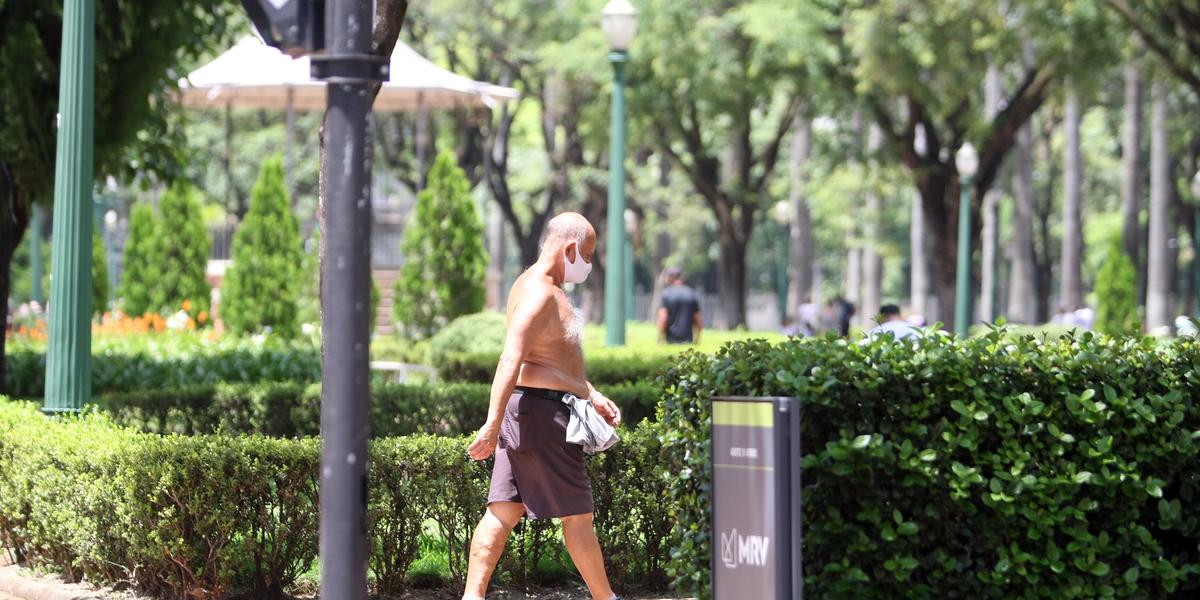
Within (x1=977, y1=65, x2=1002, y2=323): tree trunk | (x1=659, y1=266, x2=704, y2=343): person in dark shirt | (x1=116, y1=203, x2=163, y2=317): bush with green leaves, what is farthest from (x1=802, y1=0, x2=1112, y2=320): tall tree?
(x1=116, y1=203, x2=163, y2=317): bush with green leaves

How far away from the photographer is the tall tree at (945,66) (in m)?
25.2

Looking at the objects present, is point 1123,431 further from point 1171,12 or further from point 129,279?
point 129,279

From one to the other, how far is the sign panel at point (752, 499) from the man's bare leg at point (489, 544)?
1.52 meters

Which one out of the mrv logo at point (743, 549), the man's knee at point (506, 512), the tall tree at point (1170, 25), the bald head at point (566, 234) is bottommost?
the man's knee at point (506, 512)

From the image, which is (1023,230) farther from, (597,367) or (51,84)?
(51,84)

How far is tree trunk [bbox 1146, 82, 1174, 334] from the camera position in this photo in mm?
35344

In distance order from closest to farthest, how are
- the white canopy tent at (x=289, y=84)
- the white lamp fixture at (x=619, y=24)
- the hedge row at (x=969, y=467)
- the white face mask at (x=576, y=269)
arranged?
the hedge row at (x=969, y=467) → the white face mask at (x=576, y=269) → the white lamp fixture at (x=619, y=24) → the white canopy tent at (x=289, y=84)

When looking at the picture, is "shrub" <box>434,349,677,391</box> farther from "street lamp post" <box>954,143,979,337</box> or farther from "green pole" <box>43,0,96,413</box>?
"street lamp post" <box>954,143,979,337</box>

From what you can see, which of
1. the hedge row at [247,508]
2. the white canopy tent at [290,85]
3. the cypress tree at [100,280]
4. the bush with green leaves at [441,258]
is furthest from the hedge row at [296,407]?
the cypress tree at [100,280]

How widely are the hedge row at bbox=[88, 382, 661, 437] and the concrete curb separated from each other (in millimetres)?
3169

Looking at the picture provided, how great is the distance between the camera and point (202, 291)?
26.2 meters

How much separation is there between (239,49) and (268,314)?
4.01 m

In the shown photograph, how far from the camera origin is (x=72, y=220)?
9.16 meters

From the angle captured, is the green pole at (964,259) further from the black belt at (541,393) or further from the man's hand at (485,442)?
the man's hand at (485,442)
